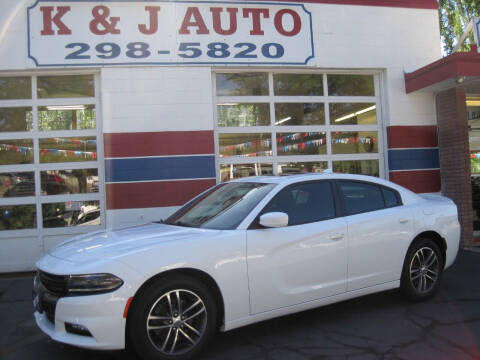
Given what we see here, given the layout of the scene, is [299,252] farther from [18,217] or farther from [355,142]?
[18,217]

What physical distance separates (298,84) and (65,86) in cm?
432

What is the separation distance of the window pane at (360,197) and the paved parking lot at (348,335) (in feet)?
3.68

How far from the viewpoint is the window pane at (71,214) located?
766cm

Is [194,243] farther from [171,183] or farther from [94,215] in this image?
[94,215]

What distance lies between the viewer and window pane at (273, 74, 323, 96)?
28.0 ft

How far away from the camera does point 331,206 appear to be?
180 inches

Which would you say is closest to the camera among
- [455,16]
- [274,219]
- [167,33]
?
[274,219]

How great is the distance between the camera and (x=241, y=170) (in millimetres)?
8297

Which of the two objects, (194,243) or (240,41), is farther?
(240,41)

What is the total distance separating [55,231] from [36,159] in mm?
1294

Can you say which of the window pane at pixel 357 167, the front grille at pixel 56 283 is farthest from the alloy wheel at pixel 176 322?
the window pane at pixel 357 167

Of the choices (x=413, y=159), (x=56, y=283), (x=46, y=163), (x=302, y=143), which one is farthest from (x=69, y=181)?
(x=413, y=159)

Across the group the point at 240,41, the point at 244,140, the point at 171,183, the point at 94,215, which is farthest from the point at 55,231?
the point at 240,41

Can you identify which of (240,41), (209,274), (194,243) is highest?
(240,41)
